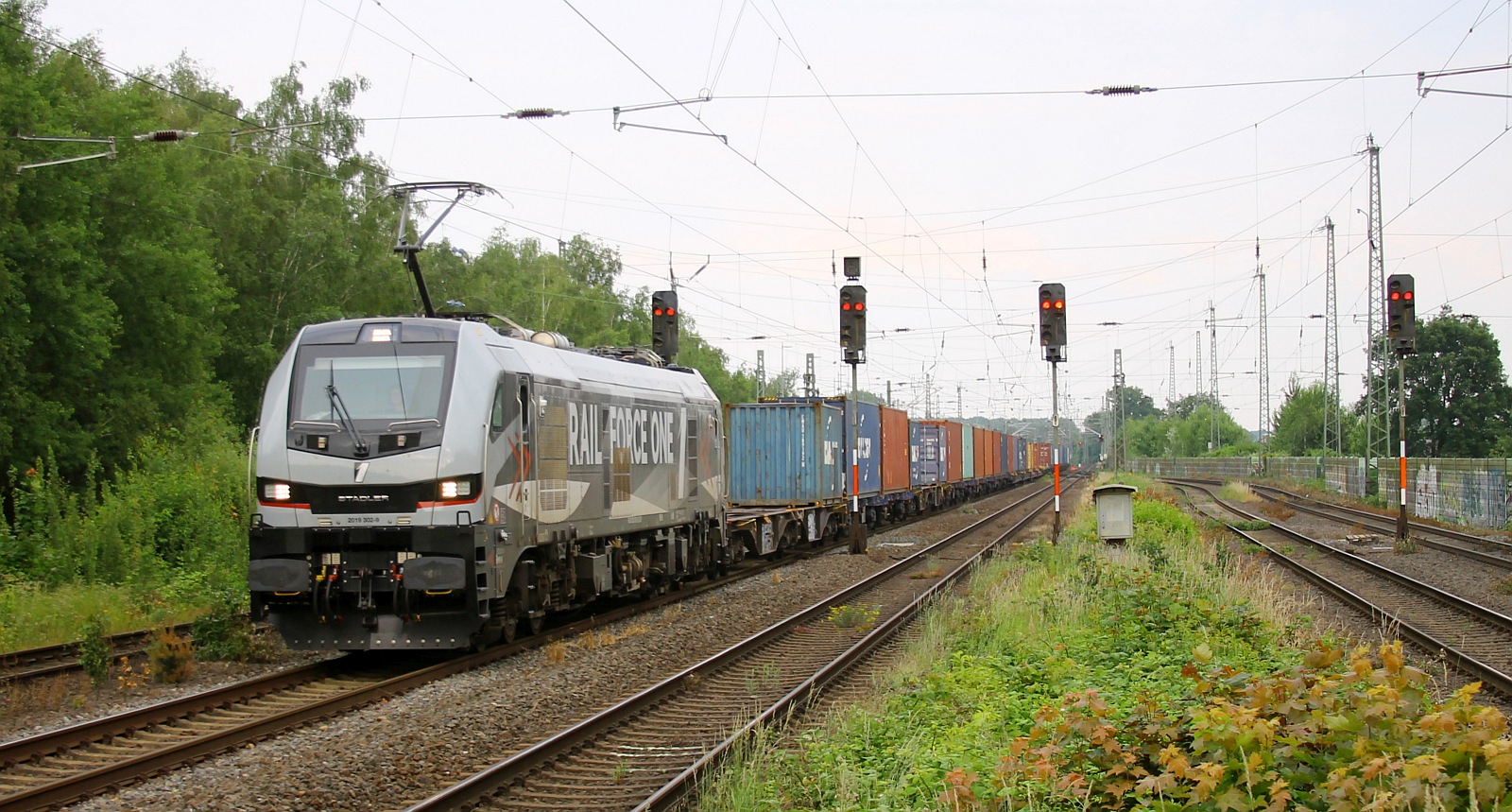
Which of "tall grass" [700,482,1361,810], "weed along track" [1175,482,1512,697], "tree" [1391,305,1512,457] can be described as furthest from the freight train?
"tree" [1391,305,1512,457]

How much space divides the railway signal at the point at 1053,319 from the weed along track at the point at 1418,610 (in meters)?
5.55

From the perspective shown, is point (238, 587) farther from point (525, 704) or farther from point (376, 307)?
point (376, 307)

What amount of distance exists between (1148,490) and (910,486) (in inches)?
342

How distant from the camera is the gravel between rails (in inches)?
285

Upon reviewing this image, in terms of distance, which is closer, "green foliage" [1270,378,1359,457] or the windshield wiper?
the windshield wiper

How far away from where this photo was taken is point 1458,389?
6706 cm

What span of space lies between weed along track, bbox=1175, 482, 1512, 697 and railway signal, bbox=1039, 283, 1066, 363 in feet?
18.2

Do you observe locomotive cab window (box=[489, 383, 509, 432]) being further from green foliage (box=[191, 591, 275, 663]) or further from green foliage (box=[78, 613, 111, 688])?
green foliage (box=[78, 613, 111, 688])

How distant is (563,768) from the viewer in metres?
8.16

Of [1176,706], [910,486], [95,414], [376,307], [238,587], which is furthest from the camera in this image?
[376,307]

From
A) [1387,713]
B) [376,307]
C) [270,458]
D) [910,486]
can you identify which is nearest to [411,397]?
[270,458]

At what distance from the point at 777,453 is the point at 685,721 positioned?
1663 cm

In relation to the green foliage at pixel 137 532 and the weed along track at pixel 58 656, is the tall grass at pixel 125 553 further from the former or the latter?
the weed along track at pixel 58 656

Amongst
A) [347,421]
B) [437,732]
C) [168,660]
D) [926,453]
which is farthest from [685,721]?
[926,453]
